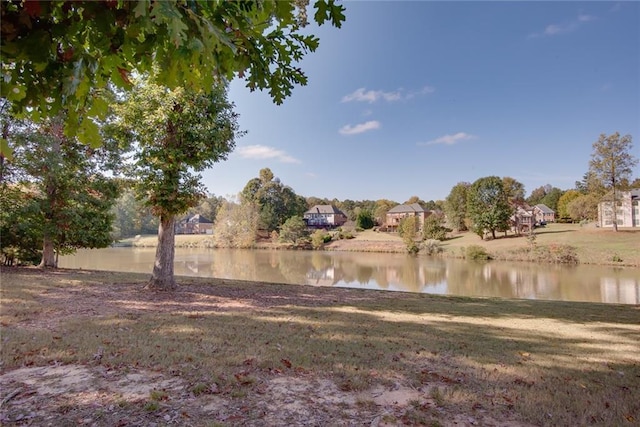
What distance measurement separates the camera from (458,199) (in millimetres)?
43469

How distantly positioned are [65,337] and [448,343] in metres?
5.17

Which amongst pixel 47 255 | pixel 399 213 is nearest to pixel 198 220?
pixel 399 213

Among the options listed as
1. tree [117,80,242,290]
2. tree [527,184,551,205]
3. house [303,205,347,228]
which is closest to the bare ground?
tree [117,80,242,290]

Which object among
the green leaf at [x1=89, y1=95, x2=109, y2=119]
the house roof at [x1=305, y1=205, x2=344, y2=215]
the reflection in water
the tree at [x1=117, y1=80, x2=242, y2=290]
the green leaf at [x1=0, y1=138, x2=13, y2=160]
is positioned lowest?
the reflection in water

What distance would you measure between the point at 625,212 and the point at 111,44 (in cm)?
4699

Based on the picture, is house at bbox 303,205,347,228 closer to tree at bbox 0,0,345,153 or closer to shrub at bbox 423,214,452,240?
shrub at bbox 423,214,452,240

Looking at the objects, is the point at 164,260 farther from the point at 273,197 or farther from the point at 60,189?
the point at 273,197

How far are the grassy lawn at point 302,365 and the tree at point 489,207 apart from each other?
30.1 meters

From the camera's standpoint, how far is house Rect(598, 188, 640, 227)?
31.7m

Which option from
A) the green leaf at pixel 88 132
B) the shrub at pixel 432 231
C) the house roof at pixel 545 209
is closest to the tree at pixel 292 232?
the shrub at pixel 432 231

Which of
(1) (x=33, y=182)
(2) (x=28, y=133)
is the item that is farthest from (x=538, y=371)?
(1) (x=33, y=182)

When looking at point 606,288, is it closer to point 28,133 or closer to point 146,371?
point 146,371

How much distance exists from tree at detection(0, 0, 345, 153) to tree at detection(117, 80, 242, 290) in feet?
20.4

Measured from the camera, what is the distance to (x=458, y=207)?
1694 inches
